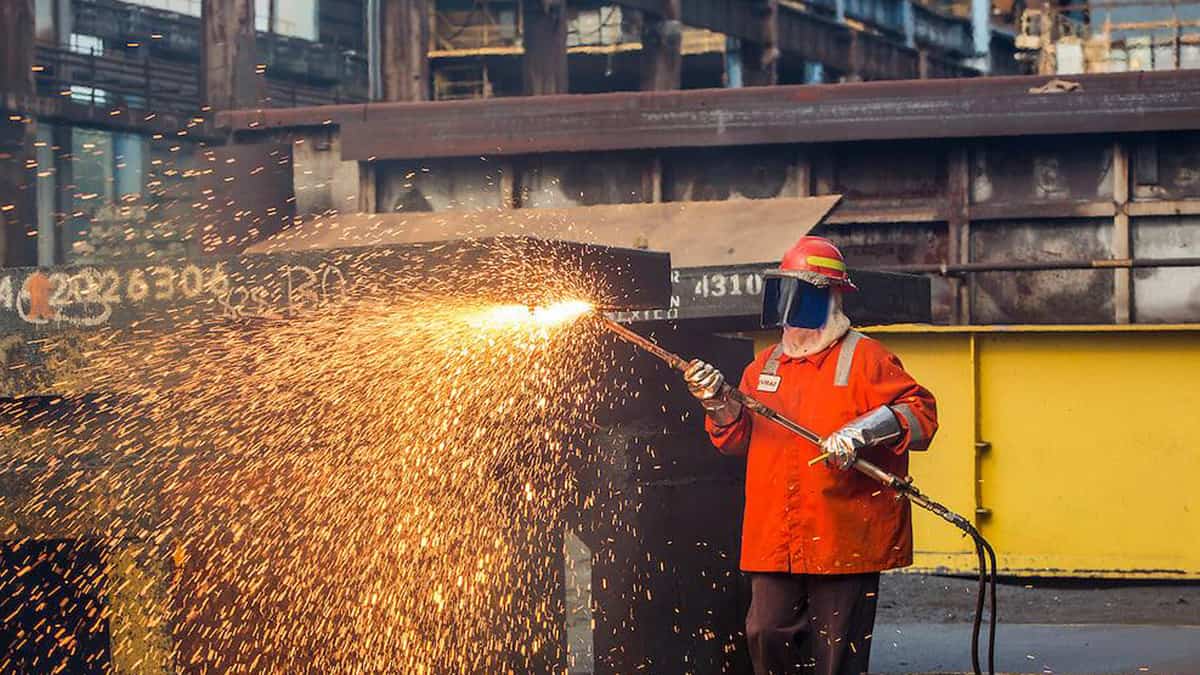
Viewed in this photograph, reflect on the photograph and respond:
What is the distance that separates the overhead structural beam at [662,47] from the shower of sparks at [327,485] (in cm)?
1974

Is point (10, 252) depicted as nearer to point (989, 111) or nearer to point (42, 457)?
point (989, 111)

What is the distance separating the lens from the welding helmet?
486 cm

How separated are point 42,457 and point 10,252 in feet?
41.6

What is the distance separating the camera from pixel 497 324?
5.03 metres

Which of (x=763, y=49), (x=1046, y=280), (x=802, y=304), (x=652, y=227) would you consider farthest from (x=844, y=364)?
(x=763, y=49)

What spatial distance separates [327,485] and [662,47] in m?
20.6

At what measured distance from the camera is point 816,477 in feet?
15.6

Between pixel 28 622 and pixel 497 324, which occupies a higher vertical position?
pixel 497 324

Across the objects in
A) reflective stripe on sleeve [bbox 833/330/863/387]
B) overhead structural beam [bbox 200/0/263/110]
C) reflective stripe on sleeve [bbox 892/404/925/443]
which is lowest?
reflective stripe on sleeve [bbox 892/404/925/443]

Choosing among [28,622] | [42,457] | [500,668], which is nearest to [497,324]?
[500,668]

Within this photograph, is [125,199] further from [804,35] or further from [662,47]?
[804,35]

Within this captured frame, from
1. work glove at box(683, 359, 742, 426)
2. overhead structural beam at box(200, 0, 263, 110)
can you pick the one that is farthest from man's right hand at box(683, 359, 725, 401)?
overhead structural beam at box(200, 0, 263, 110)

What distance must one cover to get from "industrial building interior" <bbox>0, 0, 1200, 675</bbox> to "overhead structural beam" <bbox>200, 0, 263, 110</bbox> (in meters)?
0.04

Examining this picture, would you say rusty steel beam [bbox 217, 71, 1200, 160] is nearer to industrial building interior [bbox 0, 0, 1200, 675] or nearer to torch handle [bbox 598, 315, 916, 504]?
industrial building interior [bbox 0, 0, 1200, 675]
